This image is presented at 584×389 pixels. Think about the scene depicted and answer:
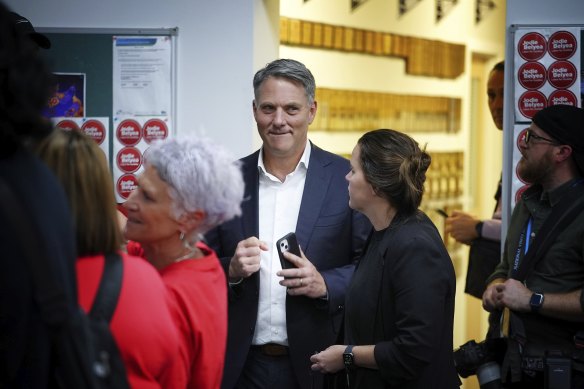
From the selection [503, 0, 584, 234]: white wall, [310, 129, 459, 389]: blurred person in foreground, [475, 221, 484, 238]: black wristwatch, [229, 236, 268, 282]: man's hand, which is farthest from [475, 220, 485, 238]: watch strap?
[229, 236, 268, 282]: man's hand

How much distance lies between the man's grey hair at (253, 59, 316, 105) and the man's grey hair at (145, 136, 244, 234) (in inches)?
50.3

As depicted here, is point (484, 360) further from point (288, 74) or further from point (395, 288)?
point (288, 74)

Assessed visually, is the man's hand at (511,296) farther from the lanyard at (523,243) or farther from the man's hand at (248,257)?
the man's hand at (248,257)

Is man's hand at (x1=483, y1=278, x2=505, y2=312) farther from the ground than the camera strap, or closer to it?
closer to it

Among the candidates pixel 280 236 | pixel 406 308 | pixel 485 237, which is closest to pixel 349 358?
pixel 406 308

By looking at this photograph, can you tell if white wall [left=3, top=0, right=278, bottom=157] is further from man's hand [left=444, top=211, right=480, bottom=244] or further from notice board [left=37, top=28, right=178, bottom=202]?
man's hand [left=444, top=211, right=480, bottom=244]

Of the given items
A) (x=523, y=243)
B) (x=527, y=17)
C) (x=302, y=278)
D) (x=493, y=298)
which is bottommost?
(x=493, y=298)

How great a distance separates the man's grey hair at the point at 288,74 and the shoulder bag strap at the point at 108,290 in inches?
69.7

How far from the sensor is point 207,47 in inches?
169

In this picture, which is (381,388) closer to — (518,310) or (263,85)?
(518,310)

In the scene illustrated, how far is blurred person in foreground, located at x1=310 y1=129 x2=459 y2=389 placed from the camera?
288cm

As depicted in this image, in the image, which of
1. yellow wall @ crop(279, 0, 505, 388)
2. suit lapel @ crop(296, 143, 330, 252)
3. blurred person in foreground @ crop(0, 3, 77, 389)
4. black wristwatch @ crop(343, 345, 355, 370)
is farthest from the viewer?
yellow wall @ crop(279, 0, 505, 388)

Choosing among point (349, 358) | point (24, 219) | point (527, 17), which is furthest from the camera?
point (527, 17)

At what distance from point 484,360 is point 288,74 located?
1.36 m
